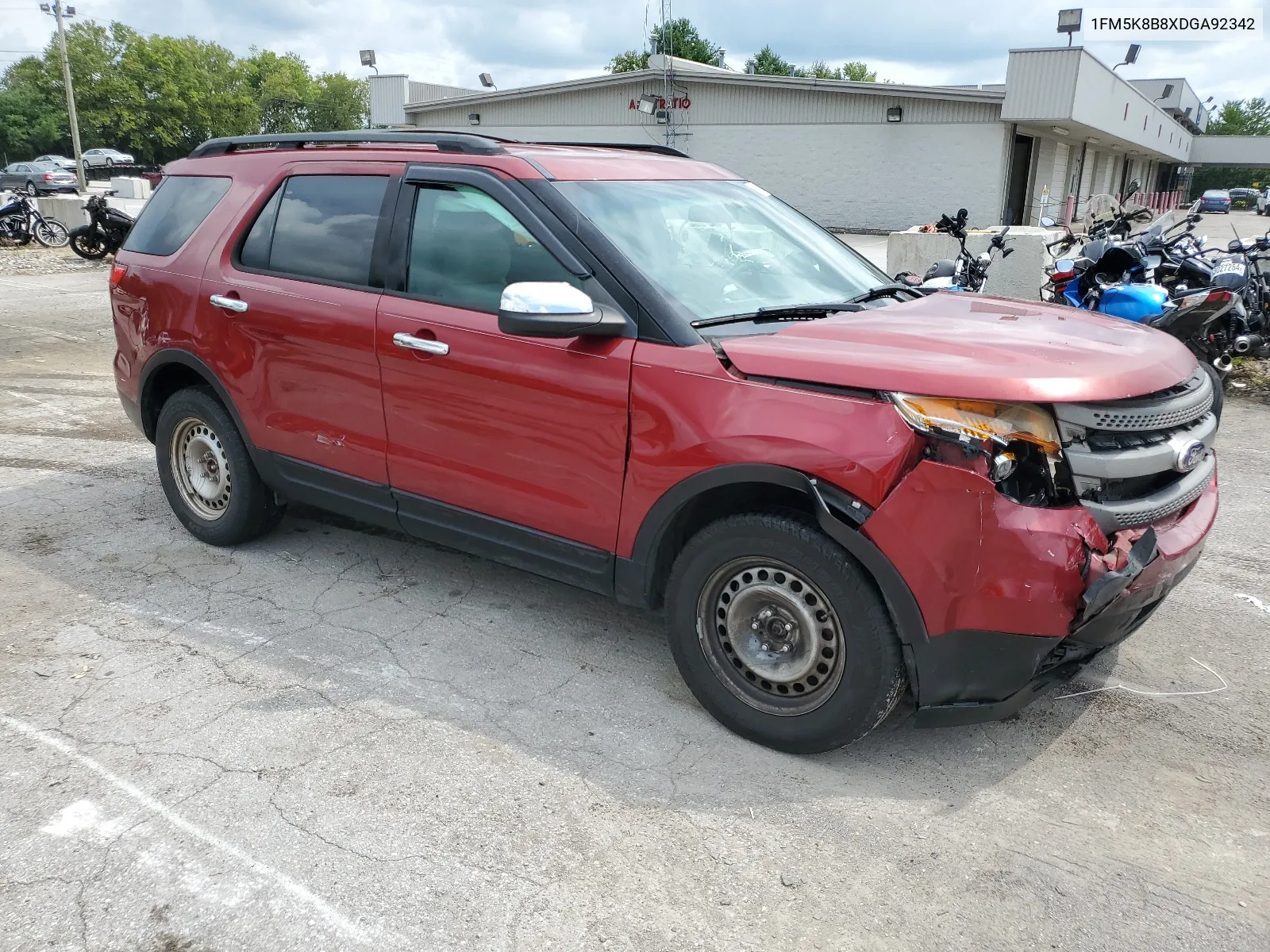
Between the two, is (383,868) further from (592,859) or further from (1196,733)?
(1196,733)

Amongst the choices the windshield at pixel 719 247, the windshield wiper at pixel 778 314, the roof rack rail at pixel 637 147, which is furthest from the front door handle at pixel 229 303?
the windshield wiper at pixel 778 314

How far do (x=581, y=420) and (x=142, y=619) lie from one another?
7.42ft

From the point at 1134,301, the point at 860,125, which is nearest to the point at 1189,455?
the point at 1134,301

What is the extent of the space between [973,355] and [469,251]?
1.95 metres

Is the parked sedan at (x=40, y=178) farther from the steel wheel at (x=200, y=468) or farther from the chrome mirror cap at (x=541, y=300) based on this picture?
the chrome mirror cap at (x=541, y=300)

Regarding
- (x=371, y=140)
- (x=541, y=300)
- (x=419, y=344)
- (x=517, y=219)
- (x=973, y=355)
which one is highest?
(x=371, y=140)

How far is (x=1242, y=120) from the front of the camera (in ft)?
347

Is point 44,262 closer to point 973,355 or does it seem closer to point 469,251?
point 469,251

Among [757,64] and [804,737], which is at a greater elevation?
[757,64]

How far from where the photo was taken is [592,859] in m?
2.77

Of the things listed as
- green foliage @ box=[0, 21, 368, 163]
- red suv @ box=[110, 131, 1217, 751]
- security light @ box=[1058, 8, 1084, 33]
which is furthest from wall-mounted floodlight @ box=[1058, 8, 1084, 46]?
green foliage @ box=[0, 21, 368, 163]

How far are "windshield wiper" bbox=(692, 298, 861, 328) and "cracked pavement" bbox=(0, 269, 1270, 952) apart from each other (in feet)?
4.57

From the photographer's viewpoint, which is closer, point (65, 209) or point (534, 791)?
point (534, 791)

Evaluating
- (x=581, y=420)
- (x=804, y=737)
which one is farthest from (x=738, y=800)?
(x=581, y=420)
